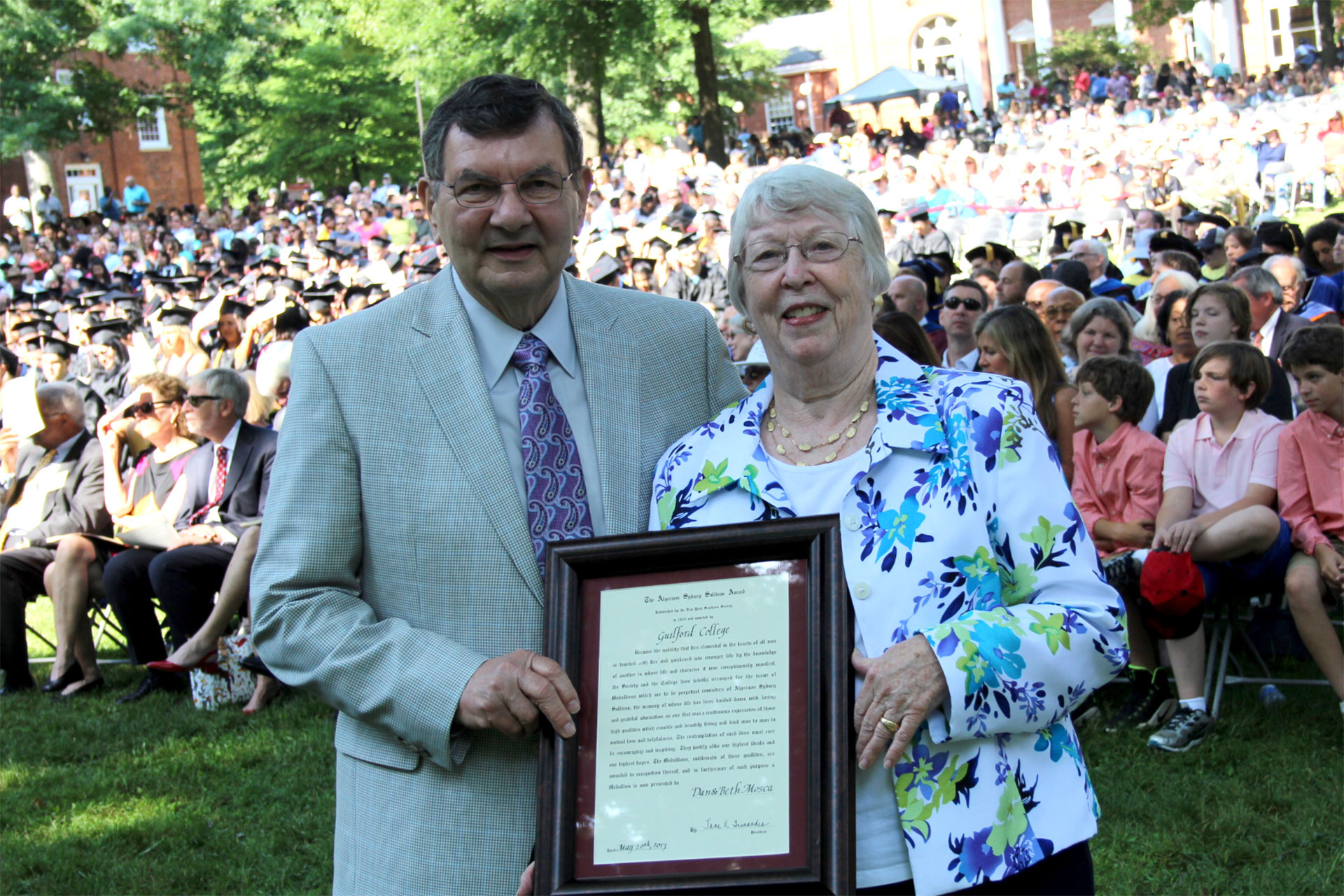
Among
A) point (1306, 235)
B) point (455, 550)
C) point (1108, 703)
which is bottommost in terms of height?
point (1108, 703)

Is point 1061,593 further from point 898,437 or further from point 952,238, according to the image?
point 952,238

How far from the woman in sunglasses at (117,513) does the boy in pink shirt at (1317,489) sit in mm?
6468

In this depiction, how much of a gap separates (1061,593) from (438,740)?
109 cm

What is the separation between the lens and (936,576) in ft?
7.09

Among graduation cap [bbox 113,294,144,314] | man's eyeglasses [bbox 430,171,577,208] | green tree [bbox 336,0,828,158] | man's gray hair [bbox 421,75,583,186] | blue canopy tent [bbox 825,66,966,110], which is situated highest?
blue canopy tent [bbox 825,66,966,110]

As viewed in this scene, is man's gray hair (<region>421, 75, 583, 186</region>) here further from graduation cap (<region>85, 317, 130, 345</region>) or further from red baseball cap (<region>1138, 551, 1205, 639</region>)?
graduation cap (<region>85, 317, 130, 345</region>)

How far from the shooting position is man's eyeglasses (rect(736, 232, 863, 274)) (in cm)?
241

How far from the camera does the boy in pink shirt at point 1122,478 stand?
6066 mm

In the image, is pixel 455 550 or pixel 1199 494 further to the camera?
pixel 1199 494

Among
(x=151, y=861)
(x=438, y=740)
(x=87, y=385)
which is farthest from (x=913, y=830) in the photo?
(x=87, y=385)

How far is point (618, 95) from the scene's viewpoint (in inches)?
1538

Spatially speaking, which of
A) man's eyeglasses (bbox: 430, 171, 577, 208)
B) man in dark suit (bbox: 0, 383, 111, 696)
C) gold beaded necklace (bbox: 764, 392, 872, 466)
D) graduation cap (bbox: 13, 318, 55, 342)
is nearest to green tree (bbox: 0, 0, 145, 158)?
graduation cap (bbox: 13, 318, 55, 342)

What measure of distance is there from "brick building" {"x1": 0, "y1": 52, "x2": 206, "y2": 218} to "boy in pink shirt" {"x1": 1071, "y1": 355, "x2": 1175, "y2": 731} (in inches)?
1830

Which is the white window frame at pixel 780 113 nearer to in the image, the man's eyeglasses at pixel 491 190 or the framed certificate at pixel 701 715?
the man's eyeglasses at pixel 491 190
